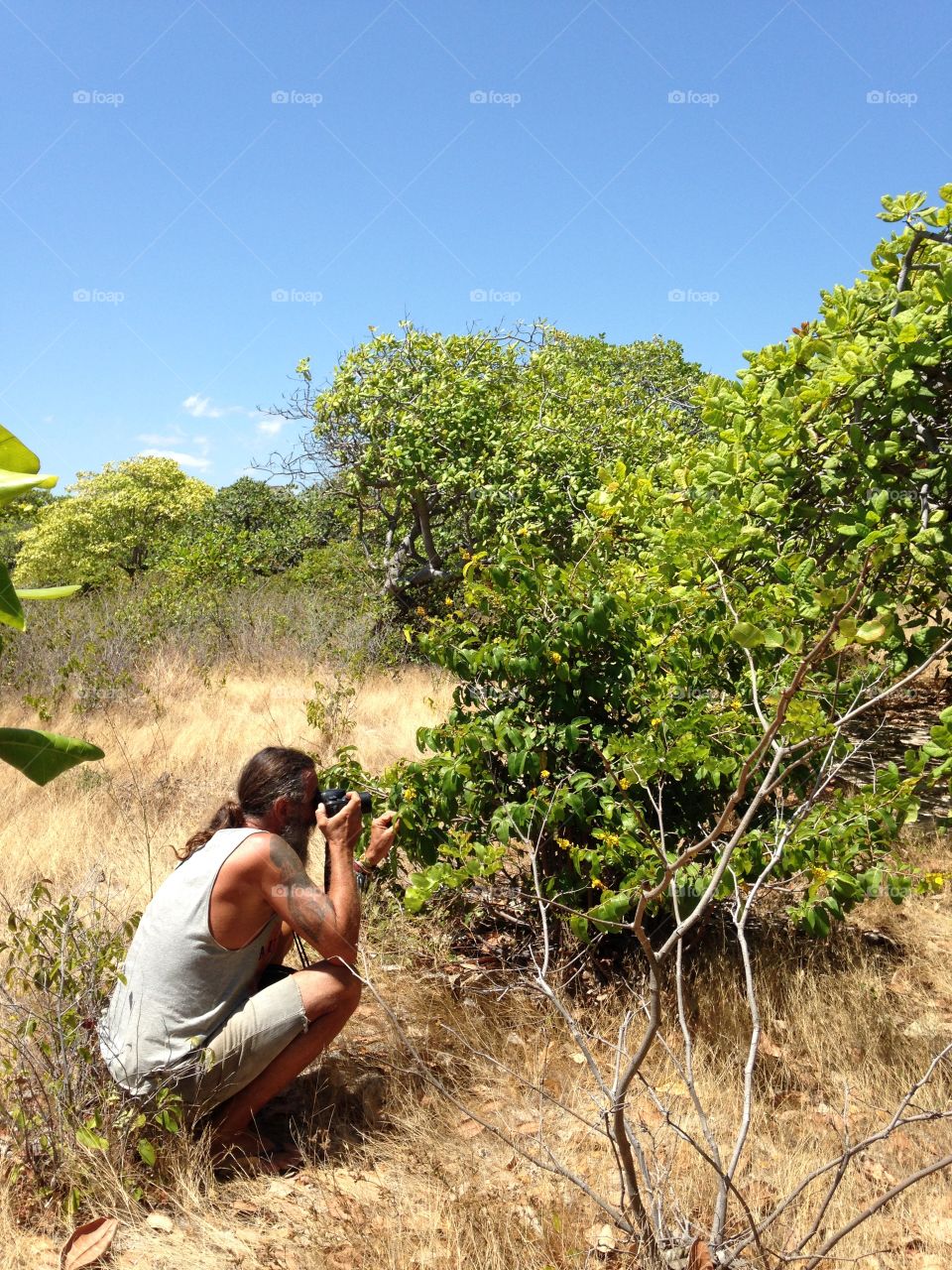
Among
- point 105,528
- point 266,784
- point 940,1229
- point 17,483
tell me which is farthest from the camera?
point 105,528

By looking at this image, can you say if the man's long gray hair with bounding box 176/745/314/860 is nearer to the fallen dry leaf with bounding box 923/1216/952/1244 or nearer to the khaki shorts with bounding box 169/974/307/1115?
the khaki shorts with bounding box 169/974/307/1115

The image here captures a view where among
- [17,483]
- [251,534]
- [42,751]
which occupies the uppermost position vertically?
[251,534]

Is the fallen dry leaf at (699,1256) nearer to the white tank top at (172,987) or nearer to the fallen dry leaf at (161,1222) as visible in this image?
the fallen dry leaf at (161,1222)

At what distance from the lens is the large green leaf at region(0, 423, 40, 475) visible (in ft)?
2.82

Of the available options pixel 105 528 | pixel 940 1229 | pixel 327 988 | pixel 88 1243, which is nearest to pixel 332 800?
pixel 327 988

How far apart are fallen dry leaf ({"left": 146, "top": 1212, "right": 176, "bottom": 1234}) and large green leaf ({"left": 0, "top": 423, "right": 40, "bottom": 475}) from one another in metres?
2.08

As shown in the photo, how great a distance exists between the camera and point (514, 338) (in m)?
10.3

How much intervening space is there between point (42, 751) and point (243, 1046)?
76.0 inches

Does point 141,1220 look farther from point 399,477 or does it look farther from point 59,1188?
point 399,477

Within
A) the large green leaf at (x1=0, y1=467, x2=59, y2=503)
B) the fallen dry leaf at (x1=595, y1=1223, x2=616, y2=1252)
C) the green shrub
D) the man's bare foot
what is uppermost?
the large green leaf at (x1=0, y1=467, x2=59, y2=503)

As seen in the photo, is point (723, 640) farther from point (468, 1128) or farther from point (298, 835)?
point (468, 1128)

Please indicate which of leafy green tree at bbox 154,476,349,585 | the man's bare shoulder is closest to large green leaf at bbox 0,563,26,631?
the man's bare shoulder

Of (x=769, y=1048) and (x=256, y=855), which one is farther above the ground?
(x=256, y=855)

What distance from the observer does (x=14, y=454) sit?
86 centimetres
